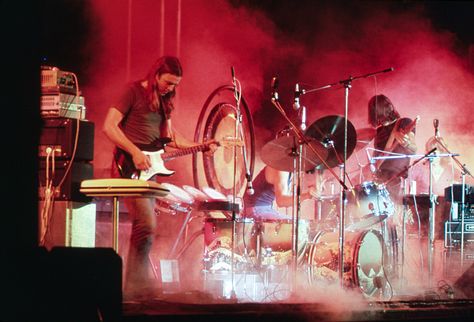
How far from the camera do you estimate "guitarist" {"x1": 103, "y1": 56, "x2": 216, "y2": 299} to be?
220 inches

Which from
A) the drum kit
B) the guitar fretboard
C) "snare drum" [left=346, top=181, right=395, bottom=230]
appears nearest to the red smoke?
the drum kit

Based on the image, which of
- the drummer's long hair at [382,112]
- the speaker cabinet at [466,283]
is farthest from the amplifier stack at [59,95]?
the speaker cabinet at [466,283]

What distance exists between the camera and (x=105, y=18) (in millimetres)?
7809

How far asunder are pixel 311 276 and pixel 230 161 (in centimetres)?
177

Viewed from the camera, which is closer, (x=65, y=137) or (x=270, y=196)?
(x=65, y=137)

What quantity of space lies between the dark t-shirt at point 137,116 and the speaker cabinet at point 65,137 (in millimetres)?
406

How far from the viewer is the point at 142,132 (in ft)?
20.2

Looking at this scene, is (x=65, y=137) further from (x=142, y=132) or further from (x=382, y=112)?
(x=382, y=112)

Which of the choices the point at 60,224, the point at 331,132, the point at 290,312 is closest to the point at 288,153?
the point at 331,132

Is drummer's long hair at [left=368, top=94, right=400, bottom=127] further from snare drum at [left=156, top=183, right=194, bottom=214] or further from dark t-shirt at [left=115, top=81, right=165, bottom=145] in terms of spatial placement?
dark t-shirt at [left=115, top=81, right=165, bottom=145]

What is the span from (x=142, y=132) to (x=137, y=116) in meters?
0.16

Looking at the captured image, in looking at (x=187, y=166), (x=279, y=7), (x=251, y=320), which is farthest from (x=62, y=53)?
(x=251, y=320)

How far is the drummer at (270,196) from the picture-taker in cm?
757

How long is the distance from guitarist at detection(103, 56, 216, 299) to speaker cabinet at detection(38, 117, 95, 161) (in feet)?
0.73
